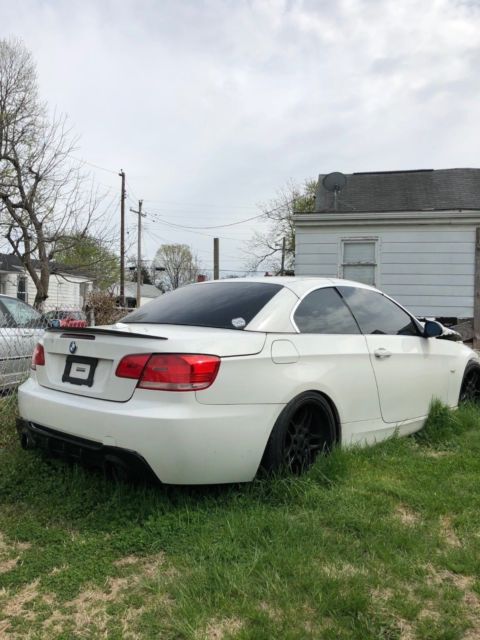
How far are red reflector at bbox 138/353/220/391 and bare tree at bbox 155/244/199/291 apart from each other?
71879mm

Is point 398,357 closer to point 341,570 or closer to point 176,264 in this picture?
point 341,570

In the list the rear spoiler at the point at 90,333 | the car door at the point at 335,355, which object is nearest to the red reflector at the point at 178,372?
the rear spoiler at the point at 90,333

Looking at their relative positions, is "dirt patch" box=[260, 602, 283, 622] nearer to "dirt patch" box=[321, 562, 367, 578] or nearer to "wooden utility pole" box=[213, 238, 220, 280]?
"dirt patch" box=[321, 562, 367, 578]

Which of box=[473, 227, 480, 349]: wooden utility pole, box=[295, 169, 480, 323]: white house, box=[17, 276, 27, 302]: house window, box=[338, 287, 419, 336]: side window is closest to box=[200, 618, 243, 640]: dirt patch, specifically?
box=[338, 287, 419, 336]: side window

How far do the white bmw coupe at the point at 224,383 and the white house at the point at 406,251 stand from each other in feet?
24.2

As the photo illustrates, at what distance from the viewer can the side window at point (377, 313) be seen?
4.19m

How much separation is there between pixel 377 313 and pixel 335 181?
9.01 metres

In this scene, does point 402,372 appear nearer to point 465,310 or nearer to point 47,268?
point 465,310

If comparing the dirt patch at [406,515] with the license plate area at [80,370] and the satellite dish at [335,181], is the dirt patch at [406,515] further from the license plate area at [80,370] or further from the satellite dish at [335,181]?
the satellite dish at [335,181]

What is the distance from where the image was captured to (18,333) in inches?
230

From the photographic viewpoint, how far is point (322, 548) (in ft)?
8.56

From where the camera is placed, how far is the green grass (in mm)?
2137

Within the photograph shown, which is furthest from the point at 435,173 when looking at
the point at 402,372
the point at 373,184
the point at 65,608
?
the point at 65,608

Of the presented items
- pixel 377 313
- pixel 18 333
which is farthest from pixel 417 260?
pixel 18 333
